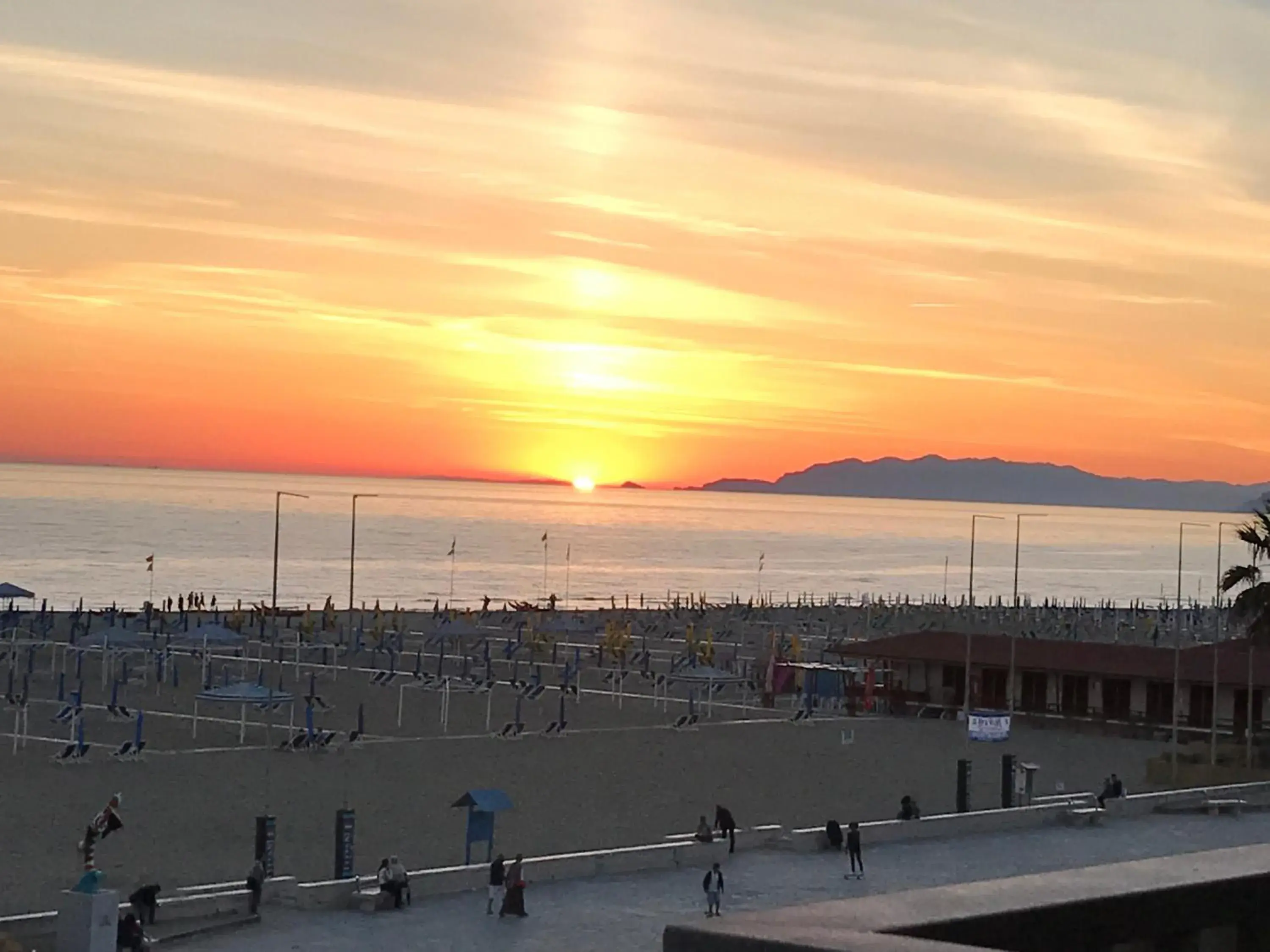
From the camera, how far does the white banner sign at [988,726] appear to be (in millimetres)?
40875

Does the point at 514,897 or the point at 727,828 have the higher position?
the point at 727,828

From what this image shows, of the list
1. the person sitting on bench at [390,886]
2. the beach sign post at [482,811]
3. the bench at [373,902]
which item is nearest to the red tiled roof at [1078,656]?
the beach sign post at [482,811]

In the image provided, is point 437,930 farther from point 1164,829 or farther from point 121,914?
point 1164,829

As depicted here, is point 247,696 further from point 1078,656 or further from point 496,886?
point 1078,656

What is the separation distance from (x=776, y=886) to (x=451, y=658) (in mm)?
40185

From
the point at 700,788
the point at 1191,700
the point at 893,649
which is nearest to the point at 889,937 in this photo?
the point at 700,788

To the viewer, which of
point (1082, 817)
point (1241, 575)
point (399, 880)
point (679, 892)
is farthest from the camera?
point (1241, 575)

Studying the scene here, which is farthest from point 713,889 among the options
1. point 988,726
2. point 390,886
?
point 988,726

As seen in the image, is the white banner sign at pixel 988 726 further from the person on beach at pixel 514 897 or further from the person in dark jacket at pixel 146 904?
the person in dark jacket at pixel 146 904

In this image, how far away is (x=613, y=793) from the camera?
106 feet

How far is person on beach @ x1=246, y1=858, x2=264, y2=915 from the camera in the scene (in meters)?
19.8

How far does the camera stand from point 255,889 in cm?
1977

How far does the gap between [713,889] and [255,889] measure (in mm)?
5186

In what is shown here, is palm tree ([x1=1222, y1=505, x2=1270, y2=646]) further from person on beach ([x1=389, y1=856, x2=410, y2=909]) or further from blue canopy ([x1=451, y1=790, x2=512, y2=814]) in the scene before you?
person on beach ([x1=389, y1=856, x2=410, y2=909])
